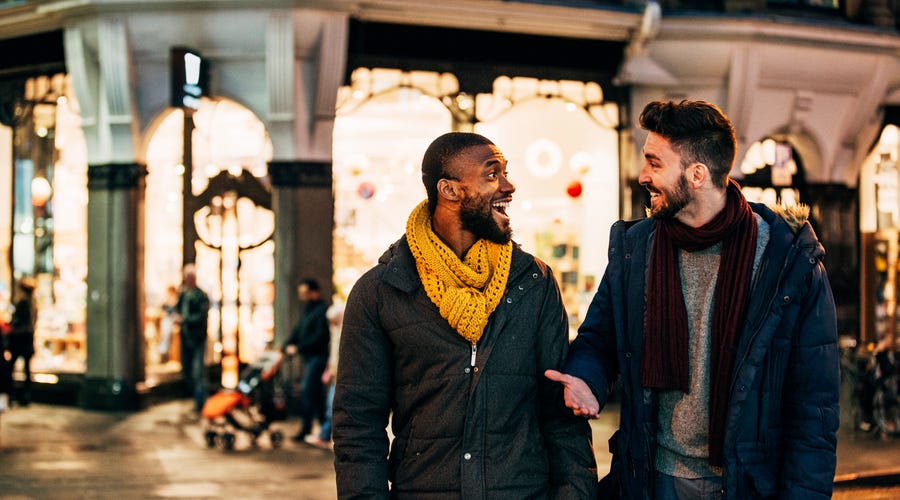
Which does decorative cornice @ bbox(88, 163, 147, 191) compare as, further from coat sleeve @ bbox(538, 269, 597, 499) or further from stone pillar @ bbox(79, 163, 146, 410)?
coat sleeve @ bbox(538, 269, 597, 499)

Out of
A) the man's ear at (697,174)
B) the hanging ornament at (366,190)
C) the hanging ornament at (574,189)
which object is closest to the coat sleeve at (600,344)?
the man's ear at (697,174)

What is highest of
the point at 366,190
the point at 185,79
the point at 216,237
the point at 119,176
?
the point at 185,79

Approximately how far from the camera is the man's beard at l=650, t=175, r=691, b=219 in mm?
3850

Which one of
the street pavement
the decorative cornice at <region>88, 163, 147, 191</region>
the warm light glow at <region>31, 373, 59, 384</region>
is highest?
the decorative cornice at <region>88, 163, 147, 191</region>

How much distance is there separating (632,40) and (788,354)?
13.5m

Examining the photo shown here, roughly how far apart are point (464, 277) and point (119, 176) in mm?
13192

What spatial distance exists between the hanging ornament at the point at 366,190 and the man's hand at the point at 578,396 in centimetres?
1238

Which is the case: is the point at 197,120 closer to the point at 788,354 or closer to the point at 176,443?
the point at 176,443

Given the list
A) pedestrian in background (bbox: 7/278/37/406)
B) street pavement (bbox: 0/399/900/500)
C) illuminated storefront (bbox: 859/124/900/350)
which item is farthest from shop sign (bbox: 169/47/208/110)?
illuminated storefront (bbox: 859/124/900/350)

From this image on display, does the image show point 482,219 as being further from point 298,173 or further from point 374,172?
point 374,172

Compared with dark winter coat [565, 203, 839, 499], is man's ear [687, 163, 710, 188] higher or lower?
higher

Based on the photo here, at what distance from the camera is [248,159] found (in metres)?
17.0

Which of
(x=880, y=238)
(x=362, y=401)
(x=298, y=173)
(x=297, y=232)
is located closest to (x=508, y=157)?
(x=298, y=173)

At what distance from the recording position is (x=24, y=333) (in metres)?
16.7
